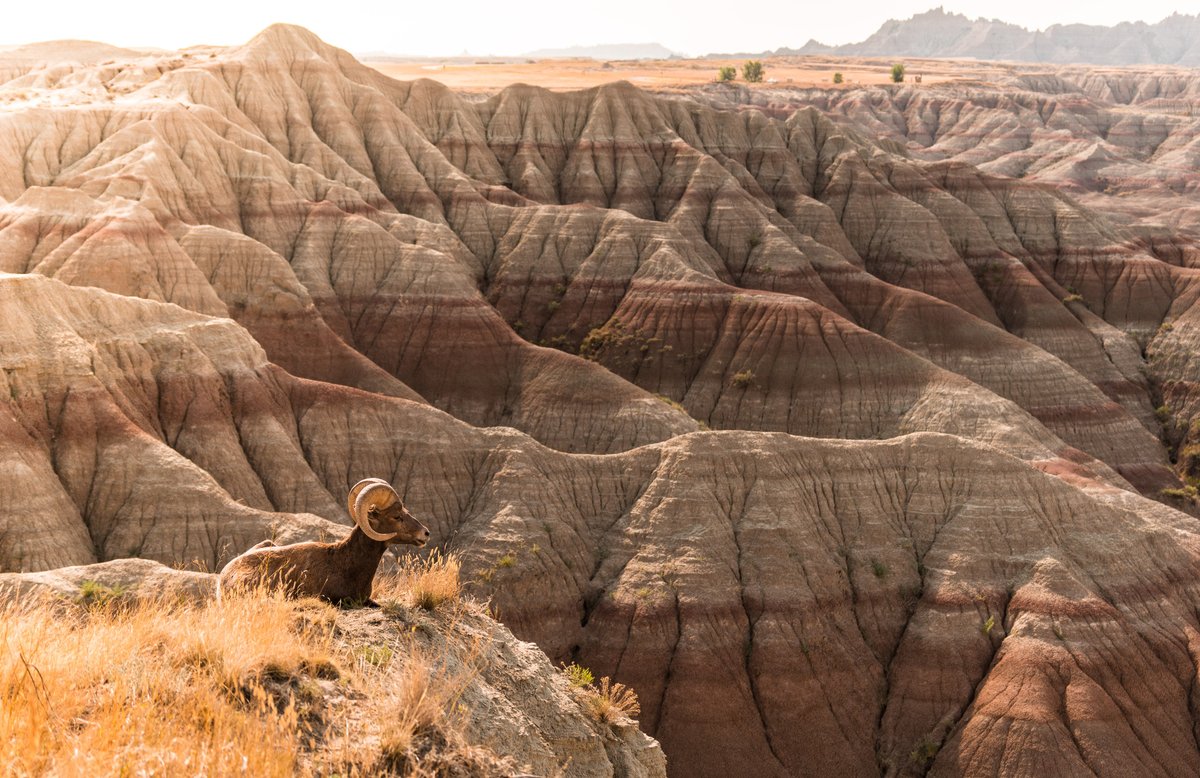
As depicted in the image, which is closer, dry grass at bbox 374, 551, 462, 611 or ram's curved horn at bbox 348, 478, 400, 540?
dry grass at bbox 374, 551, 462, 611

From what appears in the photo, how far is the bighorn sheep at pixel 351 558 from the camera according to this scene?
710 inches

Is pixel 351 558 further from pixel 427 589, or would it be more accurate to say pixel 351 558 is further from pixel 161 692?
pixel 161 692

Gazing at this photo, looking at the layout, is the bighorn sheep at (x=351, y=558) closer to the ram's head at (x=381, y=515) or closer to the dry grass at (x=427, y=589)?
the ram's head at (x=381, y=515)

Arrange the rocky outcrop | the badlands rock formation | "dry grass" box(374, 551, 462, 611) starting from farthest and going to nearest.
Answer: the badlands rock formation
"dry grass" box(374, 551, 462, 611)
the rocky outcrop

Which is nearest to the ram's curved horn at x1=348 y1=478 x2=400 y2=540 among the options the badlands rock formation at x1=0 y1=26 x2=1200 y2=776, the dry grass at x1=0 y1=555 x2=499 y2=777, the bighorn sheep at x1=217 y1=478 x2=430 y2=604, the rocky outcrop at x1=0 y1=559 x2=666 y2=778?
the bighorn sheep at x1=217 y1=478 x2=430 y2=604

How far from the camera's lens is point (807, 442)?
6184 cm

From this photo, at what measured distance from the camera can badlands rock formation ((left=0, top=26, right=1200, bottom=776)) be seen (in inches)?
2048

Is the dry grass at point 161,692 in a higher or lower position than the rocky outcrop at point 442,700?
higher

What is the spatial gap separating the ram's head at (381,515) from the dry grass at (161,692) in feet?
7.92

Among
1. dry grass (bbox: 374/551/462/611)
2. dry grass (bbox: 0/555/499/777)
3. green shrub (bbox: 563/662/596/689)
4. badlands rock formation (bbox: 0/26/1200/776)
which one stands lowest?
badlands rock formation (bbox: 0/26/1200/776)

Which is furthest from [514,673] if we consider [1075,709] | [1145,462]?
[1145,462]

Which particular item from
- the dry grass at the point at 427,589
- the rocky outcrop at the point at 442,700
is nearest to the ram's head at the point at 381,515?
the dry grass at the point at 427,589

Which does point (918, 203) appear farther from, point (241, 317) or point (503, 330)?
point (241, 317)

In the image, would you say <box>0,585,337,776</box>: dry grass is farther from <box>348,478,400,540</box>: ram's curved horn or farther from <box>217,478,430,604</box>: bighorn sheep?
<box>348,478,400,540</box>: ram's curved horn
